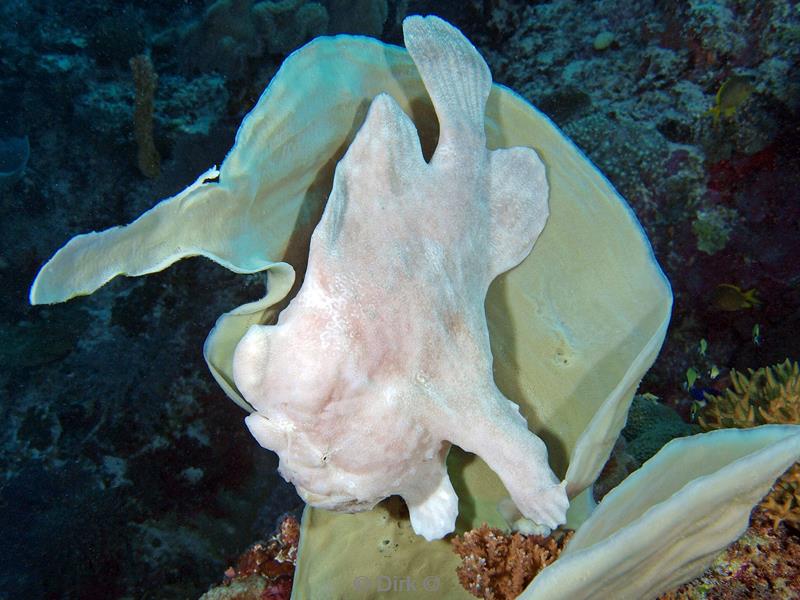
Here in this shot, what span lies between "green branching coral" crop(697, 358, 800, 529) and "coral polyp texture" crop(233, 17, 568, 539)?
1.13 meters

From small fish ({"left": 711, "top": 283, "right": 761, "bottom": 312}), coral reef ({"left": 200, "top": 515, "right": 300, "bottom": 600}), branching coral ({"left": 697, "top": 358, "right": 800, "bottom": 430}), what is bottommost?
coral reef ({"left": 200, "top": 515, "right": 300, "bottom": 600})

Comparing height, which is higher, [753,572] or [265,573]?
[753,572]

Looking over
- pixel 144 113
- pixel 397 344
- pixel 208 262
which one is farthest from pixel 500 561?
pixel 144 113

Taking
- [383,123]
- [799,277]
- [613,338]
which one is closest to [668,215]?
[799,277]

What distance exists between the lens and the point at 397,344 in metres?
1.39

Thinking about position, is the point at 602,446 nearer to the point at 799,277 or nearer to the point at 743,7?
the point at 799,277

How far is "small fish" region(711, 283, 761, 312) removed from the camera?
4.35 m

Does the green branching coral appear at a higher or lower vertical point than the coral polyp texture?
lower

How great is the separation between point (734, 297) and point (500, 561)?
3.76 meters

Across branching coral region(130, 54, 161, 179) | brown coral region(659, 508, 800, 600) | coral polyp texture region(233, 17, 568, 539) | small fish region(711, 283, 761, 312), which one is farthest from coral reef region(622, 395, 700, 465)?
branching coral region(130, 54, 161, 179)

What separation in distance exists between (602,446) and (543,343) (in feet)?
1.81

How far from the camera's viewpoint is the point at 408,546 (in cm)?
196

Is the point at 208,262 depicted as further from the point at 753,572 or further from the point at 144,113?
A: the point at 753,572

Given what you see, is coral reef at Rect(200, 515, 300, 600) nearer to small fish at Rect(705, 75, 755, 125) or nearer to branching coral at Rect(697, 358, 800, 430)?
branching coral at Rect(697, 358, 800, 430)
